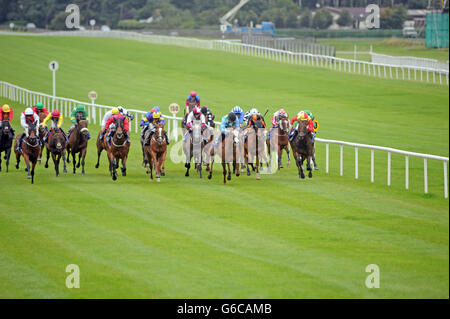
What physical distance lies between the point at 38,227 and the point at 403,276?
612 cm

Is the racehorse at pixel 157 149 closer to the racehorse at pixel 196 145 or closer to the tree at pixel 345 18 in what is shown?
the racehorse at pixel 196 145

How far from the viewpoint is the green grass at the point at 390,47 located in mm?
42688

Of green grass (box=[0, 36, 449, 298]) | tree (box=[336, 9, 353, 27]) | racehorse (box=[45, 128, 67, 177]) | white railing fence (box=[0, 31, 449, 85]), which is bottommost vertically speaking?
green grass (box=[0, 36, 449, 298])

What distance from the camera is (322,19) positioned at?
65.8 meters

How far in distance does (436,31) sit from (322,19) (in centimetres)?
3089

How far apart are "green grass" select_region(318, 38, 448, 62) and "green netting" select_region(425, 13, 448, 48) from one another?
0.79m

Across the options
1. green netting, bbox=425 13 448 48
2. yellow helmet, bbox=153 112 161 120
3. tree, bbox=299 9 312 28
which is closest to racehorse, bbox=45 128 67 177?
yellow helmet, bbox=153 112 161 120

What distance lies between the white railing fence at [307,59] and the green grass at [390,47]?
1960 mm

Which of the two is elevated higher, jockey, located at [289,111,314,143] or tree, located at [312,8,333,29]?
tree, located at [312,8,333,29]

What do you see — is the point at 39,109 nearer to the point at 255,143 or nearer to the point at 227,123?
the point at 227,123

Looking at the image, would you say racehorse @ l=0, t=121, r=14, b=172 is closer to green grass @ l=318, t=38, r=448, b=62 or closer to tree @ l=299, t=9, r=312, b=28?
green grass @ l=318, t=38, r=448, b=62

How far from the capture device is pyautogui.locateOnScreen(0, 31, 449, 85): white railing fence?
36375mm

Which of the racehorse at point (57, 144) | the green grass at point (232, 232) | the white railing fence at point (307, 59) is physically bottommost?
the green grass at point (232, 232)

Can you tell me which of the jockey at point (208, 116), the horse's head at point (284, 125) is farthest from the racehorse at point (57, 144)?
the horse's head at point (284, 125)
